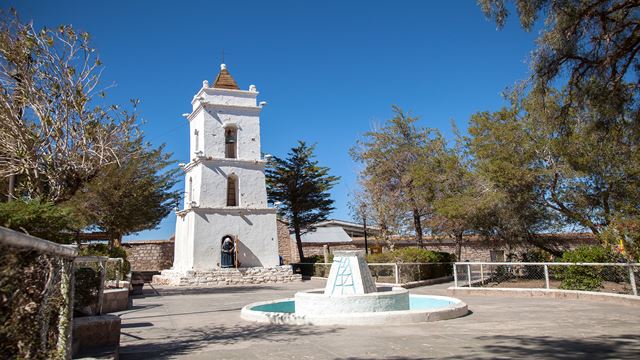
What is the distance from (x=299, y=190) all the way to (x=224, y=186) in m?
7.51

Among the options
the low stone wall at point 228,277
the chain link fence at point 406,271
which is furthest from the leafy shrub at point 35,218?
the low stone wall at point 228,277

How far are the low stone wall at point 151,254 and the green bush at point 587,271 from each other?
2512cm

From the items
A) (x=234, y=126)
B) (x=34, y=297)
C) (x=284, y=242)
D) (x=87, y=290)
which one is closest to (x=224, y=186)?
(x=234, y=126)

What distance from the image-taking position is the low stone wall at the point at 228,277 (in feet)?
75.6

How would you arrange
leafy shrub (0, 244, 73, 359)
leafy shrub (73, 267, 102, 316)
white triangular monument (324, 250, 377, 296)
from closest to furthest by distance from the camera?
leafy shrub (0, 244, 73, 359), leafy shrub (73, 267, 102, 316), white triangular monument (324, 250, 377, 296)

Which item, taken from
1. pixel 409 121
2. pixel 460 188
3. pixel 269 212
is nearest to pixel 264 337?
pixel 460 188

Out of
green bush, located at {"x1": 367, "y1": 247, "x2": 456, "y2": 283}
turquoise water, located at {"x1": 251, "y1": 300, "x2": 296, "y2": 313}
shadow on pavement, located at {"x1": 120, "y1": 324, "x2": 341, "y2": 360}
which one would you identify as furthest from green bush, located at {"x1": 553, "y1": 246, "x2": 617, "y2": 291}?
shadow on pavement, located at {"x1": 120, "y1": 324, "x2": 341, "y2": 360}

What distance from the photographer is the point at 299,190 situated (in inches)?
1251

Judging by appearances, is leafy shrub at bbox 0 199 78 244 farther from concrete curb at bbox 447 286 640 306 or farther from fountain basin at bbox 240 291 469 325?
concrete curb at bbox 447 286 640 306

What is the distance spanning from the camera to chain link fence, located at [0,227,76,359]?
9.88 feet

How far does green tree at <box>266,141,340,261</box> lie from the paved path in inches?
819

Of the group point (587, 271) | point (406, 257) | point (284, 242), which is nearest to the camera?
point (587, 271)

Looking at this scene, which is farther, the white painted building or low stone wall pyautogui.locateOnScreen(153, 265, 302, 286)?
the white painted building

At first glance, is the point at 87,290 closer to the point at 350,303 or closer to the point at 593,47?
the point at 350,303
